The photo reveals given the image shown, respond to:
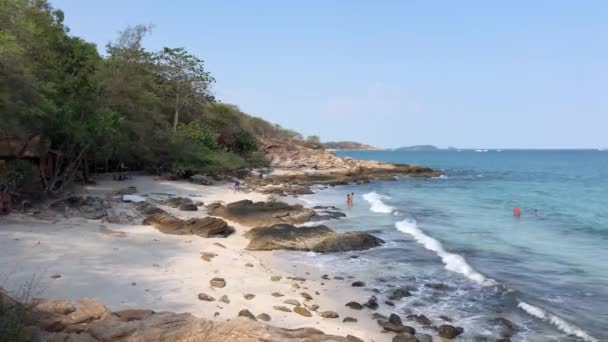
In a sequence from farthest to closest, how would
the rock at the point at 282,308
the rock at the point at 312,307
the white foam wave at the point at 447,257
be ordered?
the white foam wave at the point at 447,257, the rock at the point at 312,307, the rock at the point at 282,308

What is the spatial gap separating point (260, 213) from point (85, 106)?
9.94 m

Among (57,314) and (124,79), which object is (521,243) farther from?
(124,79)

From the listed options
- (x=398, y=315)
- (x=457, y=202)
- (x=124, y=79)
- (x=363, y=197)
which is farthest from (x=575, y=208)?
(x=124, y=79)

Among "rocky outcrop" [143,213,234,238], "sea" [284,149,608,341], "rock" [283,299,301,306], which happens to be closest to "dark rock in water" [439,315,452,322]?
"sea" [284,149,608,341]

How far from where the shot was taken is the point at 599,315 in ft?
40.6

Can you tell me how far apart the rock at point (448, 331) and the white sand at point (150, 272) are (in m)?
1.27

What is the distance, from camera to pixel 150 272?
12969mm

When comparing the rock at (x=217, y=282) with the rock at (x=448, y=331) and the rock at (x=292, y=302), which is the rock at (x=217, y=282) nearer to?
the rock at (x=292, y=302)

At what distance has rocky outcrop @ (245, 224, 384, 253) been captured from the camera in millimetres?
18438

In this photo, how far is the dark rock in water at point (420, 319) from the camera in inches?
441

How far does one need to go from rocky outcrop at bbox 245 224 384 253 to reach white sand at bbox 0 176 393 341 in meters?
0.81

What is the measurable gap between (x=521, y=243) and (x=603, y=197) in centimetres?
2866

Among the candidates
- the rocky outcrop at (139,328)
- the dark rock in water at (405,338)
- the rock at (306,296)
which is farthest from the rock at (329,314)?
the rocky outcrop at (139,328)

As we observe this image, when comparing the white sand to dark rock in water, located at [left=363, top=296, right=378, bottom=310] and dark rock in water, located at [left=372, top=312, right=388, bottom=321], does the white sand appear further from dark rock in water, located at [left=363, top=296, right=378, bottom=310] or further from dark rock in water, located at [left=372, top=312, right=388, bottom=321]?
dark rock in water, located at [left=363, top=296, right=378, bottom=310]
